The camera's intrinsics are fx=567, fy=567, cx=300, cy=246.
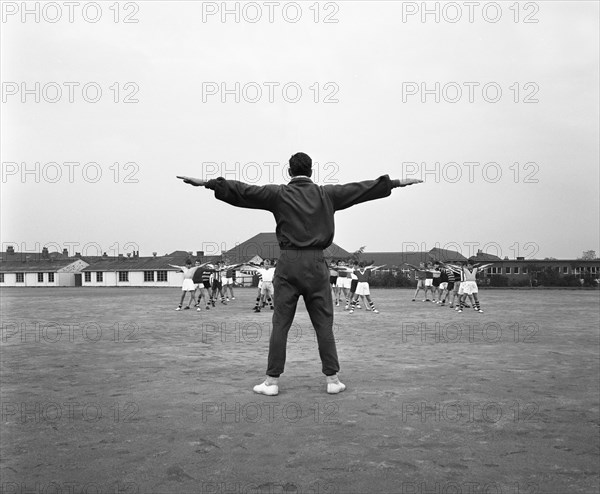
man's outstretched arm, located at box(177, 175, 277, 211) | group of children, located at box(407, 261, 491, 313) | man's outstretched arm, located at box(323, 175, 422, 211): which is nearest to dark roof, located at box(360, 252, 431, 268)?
group of children, located at box(407, 261, 491, 313)

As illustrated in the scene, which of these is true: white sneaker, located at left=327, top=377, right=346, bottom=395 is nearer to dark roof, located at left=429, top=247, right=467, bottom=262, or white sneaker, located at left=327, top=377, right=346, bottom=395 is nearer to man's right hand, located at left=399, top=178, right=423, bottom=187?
man's right hand, located at left=399, top=178, right=423, bottom=187

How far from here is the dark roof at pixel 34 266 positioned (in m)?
81.5

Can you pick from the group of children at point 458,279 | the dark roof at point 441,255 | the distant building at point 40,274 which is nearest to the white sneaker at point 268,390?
the group of children at point 458,279

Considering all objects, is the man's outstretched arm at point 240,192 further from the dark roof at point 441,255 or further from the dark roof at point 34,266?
the dark roof at point 34,266

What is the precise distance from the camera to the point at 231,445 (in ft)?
14.0

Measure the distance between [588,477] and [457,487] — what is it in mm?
915

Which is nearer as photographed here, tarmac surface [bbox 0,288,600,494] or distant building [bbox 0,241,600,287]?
tarmac surface [bbox 0,288,600,494]

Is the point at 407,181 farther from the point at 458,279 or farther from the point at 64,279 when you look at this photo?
the point at 64,279

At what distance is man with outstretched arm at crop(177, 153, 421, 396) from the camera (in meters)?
5.52

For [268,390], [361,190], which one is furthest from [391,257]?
[361,190]

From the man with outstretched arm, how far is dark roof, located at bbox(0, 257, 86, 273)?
84.3 m

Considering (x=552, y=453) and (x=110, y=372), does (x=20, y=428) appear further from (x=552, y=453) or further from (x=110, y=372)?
(x=552, y=453)

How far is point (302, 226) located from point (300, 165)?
28.1 inches

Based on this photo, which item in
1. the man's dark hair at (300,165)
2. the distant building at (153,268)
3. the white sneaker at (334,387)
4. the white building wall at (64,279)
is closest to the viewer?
the man's dark hair at (300,165)
